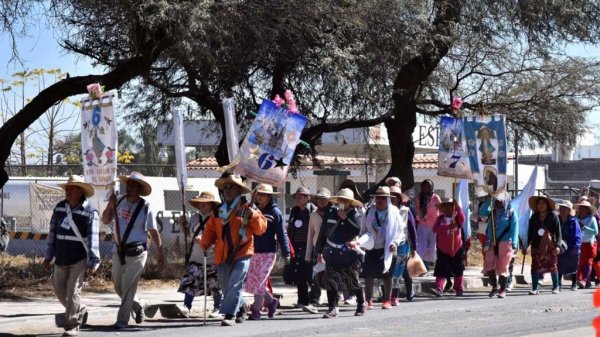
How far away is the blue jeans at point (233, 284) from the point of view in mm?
12289

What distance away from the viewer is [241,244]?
12.4 m

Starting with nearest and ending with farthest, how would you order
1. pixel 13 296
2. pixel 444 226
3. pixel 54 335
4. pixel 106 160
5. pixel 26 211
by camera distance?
pixel 54 335, pixel 106 160, pixel 13 296, pixel 444 226, pixel 26 211

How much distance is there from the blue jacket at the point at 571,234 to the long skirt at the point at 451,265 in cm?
239

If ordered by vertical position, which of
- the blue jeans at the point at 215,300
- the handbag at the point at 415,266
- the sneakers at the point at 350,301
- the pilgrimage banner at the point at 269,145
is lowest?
the sneakers at the point at 350,301

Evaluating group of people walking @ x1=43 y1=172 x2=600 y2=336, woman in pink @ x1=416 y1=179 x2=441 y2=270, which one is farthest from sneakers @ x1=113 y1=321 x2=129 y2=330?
woman in pink @ x1=416 y1=179 x2=441 y2=270

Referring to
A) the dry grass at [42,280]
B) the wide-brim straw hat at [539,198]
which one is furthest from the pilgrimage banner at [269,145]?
the wide-brim straw hat at [539,198]

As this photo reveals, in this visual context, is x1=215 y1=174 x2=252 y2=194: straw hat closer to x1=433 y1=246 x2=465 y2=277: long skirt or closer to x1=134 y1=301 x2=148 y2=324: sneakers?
x1=134 y1=301 x2=148 y2=324: sneakers

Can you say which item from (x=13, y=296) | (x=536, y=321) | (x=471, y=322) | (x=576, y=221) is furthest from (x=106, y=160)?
(x=576, y=221)

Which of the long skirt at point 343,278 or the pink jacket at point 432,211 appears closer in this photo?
the long skirt at point 343,278

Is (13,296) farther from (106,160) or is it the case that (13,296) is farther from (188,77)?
(188,77)

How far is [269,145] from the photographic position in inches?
514

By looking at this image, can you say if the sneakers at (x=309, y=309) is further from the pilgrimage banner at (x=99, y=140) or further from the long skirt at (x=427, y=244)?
the long skirt at (x=427, y=244)

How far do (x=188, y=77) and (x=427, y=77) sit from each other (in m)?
4.79

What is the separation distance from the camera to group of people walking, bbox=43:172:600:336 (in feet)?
37.9
